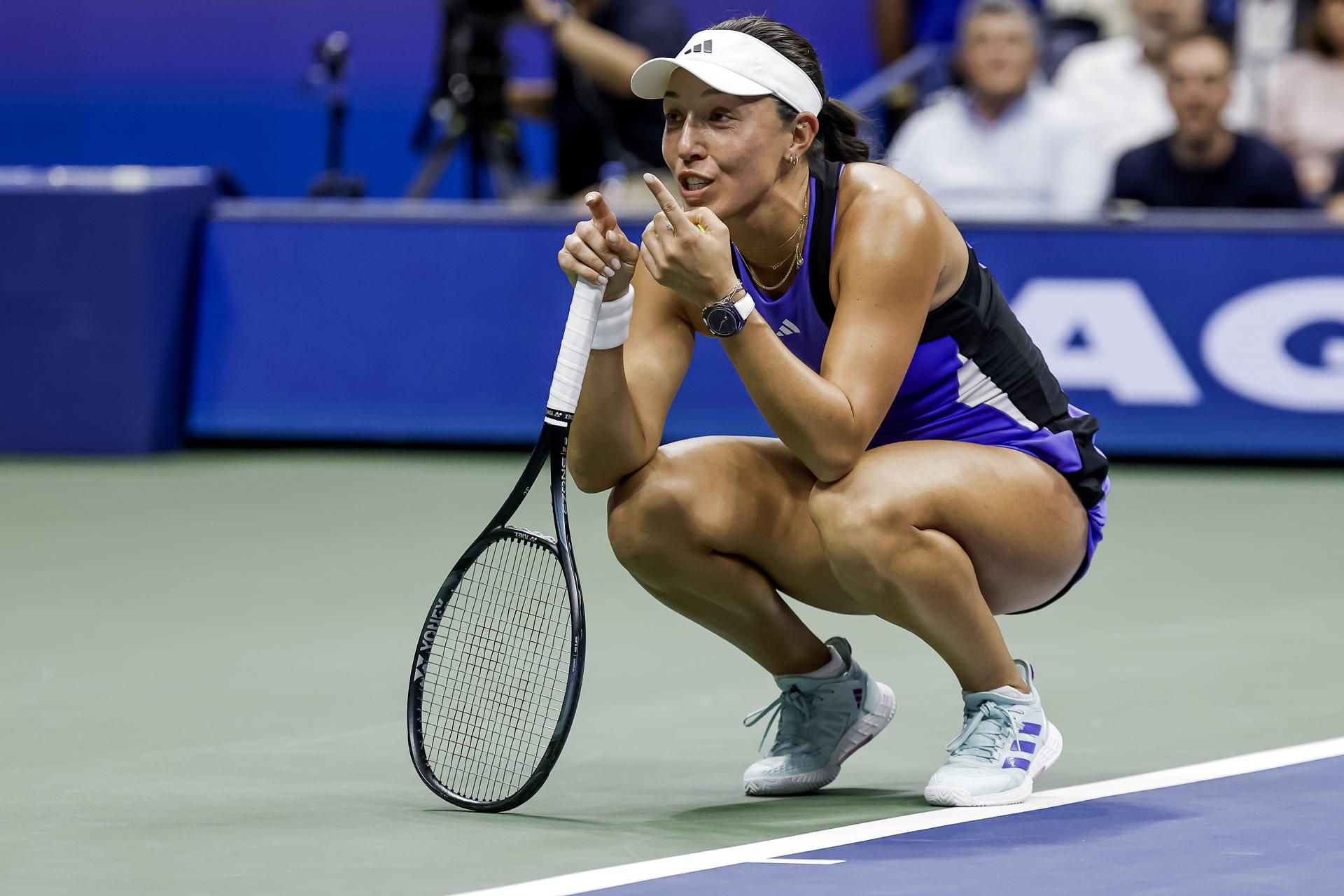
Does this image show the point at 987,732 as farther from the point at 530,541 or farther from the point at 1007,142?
the point at 1007,142

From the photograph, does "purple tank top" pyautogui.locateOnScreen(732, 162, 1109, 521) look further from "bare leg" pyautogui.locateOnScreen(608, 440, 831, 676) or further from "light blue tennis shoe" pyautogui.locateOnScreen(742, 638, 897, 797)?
"light blue tennis shoe" pyautogui.locateOnScreen(742, 638, 897, 797)

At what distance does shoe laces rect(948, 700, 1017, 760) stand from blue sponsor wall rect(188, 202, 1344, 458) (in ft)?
14.6

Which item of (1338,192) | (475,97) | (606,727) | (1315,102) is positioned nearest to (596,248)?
(606,727)

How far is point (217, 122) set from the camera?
45.5ft

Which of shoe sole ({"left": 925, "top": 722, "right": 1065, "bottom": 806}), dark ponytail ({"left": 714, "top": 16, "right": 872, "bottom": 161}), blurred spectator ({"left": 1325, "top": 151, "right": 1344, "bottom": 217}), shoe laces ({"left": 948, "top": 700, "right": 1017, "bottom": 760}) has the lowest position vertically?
shoe sole ({"left": 925, "top": 722, "right": 1065, "bottom": 806})

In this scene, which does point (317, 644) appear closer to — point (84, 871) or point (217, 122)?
point (84, 871)

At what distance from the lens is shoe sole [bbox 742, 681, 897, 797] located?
3908mm

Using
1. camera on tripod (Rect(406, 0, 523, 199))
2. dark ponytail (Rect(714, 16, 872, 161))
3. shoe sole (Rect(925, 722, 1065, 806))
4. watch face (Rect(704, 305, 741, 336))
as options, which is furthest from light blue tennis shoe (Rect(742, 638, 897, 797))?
camera on tripod (Rect(406, 0, 523, 199))

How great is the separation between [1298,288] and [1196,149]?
783 mm

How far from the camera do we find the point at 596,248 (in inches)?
143

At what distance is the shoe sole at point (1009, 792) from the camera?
368 cm

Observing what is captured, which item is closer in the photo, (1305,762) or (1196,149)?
(1305,762)

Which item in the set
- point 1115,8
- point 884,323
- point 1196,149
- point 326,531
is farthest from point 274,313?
point 884,323

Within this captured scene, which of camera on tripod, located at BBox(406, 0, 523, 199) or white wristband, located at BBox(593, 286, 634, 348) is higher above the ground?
white wristband, located at BBox(593, 286, 634, 348)
